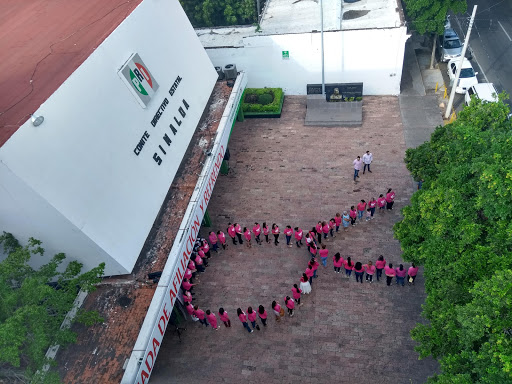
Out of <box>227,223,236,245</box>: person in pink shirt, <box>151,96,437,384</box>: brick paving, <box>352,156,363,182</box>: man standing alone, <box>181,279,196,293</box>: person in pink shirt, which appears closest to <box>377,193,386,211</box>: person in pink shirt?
→ <box>151,96,437,384</box>: brick paving

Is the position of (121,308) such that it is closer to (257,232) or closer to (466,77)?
(257,232)

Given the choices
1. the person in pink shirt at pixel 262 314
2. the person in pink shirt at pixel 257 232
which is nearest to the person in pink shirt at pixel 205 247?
the person in pink shirt at pixel 257 232

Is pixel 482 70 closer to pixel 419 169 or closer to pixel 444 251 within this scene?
pixel 419 169

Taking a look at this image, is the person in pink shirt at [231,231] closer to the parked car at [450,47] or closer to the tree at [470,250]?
the tree at [470,250]

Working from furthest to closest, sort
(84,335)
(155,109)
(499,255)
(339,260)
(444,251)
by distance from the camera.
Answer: (155,109), (339,260), (84,335), (444,251), (499,255)

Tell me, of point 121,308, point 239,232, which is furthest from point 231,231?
point 121,308

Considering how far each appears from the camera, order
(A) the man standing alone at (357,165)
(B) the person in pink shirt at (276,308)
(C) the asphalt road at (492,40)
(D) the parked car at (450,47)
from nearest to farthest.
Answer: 1. (B) the person in pink shirt at (276,308)
2. (A) the man standing alone at (357,165)
3. (C) the asphalt road at (492,40)
4. (D) the parked car at (450,47)

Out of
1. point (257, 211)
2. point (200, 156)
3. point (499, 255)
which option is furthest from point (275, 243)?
point (499, 255)
